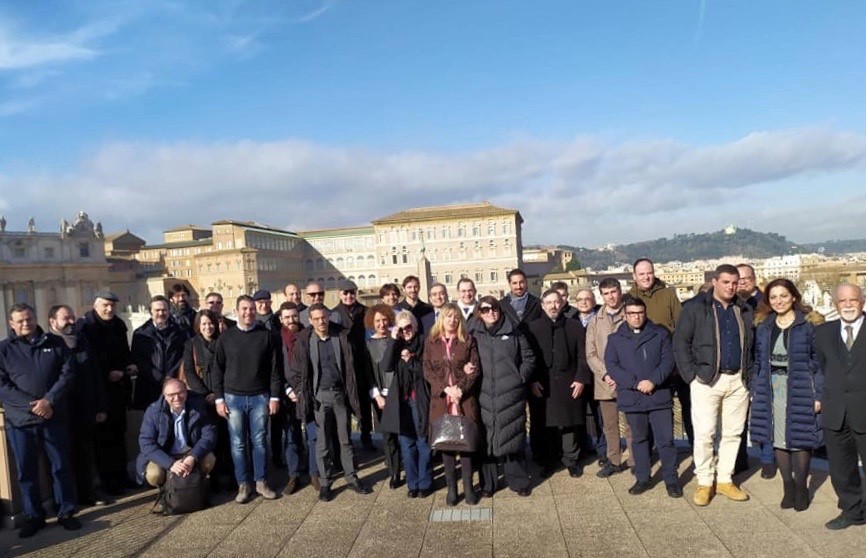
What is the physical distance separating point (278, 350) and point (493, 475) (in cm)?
213

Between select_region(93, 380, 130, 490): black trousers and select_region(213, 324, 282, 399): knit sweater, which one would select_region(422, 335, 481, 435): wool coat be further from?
select_region(93, 380, 130, 490): black trousers

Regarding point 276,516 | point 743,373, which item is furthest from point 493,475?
point 743,373

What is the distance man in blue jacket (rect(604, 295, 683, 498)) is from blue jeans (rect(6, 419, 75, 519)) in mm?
4418

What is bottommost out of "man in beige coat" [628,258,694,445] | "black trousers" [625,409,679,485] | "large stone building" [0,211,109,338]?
"black trousers" [625,409,679,485]

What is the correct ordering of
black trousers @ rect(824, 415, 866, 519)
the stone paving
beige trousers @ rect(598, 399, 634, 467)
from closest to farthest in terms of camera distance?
the stone paving < black trousers @ rect(824, 415, 866, 519) < beige trousers @ rect(598, 399, 634, 467)

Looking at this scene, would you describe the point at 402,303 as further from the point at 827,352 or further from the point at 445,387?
the point at 827,352

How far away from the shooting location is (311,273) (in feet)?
279

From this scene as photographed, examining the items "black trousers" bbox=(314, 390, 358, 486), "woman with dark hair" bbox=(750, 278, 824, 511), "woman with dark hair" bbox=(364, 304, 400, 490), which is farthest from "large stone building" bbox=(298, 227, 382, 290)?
"woman with dark hair" bbox=(750, 278, 824, 511)

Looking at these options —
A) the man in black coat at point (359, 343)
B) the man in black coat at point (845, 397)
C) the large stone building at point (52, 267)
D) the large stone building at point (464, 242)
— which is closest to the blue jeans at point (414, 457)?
the man in black coat at point (359, 343)

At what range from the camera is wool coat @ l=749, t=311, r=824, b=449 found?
480 cm

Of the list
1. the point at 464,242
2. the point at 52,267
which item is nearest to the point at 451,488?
the point at 52,267

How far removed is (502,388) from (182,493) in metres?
2.67

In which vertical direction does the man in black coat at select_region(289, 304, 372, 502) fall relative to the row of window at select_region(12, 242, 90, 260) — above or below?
below

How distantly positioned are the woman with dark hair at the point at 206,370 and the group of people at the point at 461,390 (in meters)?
0.02
